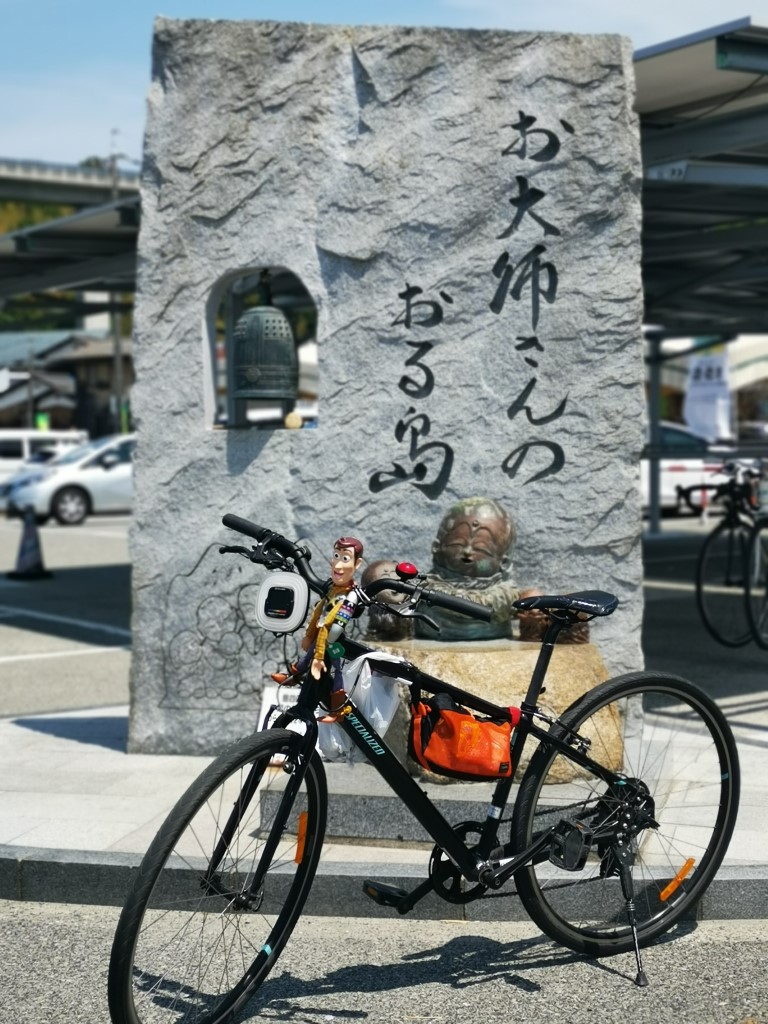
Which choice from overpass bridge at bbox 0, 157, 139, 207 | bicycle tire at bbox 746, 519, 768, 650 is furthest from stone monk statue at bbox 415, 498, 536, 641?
overpass bridge at bbox 0, 157, 139, 207

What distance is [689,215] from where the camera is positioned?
442 inches

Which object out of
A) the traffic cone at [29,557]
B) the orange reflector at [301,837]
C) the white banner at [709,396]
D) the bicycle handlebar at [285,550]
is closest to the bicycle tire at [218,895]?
the orange reflector at [301,837]

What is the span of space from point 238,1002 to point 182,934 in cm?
24

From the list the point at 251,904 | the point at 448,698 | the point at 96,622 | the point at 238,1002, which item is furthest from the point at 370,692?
the point at 96,622

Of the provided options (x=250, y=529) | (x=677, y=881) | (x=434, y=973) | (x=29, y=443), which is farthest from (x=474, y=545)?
(x=29, y=443)

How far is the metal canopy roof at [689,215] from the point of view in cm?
748

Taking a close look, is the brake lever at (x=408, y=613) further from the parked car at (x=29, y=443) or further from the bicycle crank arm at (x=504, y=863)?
the parked car at (x=29, y=443)

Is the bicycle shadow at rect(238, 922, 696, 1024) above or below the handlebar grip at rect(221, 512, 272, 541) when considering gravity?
below

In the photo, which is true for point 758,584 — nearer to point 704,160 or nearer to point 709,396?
point 704,160

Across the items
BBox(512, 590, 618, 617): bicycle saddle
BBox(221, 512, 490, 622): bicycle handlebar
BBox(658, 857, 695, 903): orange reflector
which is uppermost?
BBox(221, 512, 490, 622): bicycle handlebar

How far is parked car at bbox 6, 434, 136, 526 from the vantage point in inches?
1006

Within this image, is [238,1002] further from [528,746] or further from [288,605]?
[528,746]

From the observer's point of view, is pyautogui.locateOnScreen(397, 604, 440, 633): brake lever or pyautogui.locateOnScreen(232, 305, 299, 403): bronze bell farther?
pyautogui.locateOnScreen(232, 305, 299, 403): bronze bell

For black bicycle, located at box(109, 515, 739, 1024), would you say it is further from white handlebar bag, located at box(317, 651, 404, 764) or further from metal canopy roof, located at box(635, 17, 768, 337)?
metal canopy roof, located at box(635, 17, 768, 337)
